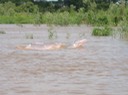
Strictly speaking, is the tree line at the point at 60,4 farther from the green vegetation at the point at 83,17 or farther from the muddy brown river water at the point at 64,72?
the muddy brown river water at the point at 64,72

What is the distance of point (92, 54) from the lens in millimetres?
13789

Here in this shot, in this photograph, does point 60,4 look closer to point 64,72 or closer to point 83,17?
point 83,17

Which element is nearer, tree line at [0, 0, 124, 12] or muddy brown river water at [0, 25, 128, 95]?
muddy brown river water at [0, 25, 128, 95]

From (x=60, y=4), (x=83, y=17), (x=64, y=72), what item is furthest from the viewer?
(x=60, y=4)

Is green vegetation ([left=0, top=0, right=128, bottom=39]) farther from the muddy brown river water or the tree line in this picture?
the muddy brown river water

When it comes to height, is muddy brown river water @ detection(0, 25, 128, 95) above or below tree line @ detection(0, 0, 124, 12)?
above

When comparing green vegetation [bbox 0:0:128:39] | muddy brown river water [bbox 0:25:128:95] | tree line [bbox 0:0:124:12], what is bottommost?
tree line [bbox 0:0:124:12]

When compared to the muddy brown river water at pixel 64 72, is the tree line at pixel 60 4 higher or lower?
lower

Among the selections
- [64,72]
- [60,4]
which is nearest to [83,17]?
[64,72]

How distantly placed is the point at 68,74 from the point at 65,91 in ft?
5.91

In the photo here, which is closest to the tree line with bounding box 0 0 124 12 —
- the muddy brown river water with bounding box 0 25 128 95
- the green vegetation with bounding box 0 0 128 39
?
the green vegetation with bounding box 0 0 128 39

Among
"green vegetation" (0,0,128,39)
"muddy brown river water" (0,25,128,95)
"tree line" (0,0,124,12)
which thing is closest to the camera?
"muddy brown river water" (0,25,128,95)

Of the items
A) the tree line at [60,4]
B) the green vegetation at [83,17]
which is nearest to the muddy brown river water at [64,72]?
the green vegetation at [83,17]

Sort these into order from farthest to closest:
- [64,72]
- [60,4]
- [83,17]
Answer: [60,4], [83,17], [64,72]
